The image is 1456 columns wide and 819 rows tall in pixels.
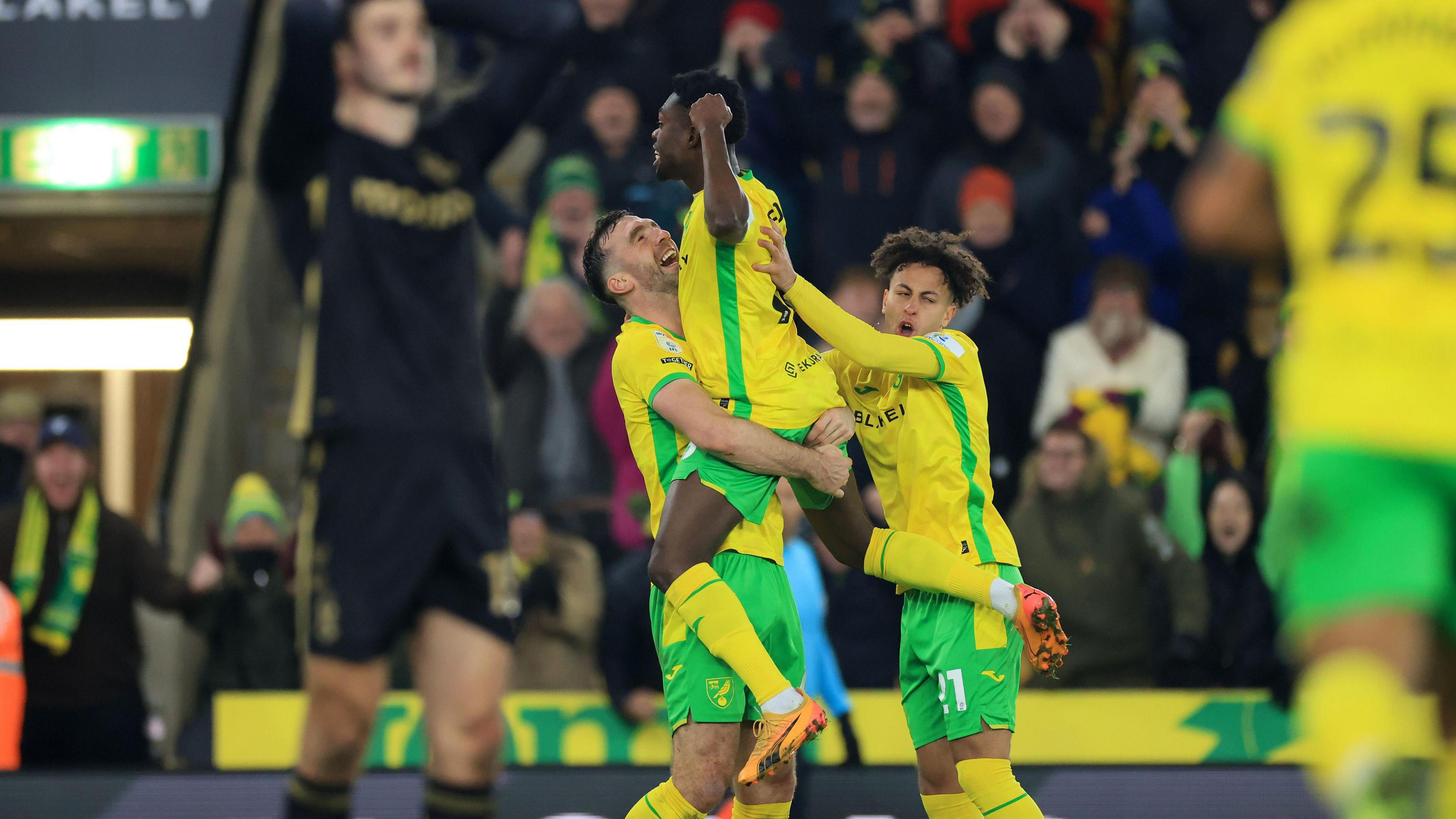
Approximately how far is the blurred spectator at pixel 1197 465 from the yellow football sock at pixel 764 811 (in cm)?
353

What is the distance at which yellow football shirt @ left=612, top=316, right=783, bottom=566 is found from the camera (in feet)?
14.5

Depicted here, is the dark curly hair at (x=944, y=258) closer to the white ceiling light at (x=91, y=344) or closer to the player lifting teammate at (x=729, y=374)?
the player lifting teammate at (x=729, y=374)

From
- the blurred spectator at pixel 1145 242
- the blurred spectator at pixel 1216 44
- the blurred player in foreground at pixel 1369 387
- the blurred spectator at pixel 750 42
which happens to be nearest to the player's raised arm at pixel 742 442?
the blurred player in foreground at pixel 1369 387

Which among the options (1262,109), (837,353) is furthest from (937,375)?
(1262,109)

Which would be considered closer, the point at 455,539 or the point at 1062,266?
the point at 455,539

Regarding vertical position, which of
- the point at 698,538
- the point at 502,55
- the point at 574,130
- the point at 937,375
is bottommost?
the point at 698,538

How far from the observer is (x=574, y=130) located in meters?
8.93

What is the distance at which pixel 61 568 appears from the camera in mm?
7602

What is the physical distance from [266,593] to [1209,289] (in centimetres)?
481

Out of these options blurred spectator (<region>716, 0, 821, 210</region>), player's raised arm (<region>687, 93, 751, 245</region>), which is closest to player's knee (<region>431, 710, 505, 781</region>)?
player's raised arm (<region>687, 93, 751, 245</region>)

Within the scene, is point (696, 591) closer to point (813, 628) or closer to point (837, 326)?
point (837, 326)

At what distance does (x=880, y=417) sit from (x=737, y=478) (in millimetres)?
574

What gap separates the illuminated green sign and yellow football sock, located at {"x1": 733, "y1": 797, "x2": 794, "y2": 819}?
8107mm

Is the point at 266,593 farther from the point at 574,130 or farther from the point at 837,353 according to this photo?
the point at 837,353
